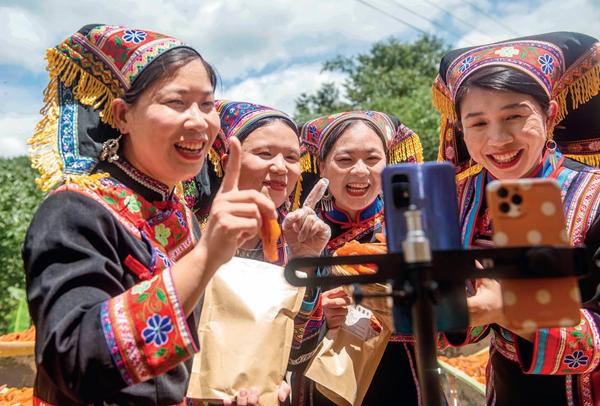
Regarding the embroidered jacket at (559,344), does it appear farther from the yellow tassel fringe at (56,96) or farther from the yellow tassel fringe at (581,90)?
the yellow tassel fringe at (56,96)

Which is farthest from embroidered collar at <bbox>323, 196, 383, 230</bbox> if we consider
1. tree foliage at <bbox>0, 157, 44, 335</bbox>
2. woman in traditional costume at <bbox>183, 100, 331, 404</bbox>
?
tree foliage at <bbox>0, 157, 44, 335</bbox>

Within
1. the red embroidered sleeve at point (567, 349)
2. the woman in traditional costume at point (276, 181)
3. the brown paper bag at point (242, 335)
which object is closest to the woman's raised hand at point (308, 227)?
the woman in traditional costume at point (276, 181)

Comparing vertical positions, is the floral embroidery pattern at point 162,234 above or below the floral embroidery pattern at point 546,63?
below

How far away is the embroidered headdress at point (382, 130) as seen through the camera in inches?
124

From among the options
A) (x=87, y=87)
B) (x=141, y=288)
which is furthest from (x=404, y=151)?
(x=141, y=288)

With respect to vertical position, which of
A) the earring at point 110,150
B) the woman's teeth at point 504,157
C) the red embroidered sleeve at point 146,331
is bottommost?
the red embroidered sleeve at point 146,331

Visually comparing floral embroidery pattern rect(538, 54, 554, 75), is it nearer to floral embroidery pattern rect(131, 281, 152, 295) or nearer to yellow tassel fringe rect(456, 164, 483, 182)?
yellow tassel fringe rect(456, 164, 483, 182)

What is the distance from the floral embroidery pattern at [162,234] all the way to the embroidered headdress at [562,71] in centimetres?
150

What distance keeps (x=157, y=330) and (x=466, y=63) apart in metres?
1.83

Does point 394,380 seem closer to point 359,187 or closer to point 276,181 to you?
point 359,187

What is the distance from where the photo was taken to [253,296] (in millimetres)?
1839

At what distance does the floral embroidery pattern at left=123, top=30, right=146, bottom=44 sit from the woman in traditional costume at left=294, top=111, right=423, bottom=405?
57.2 inches

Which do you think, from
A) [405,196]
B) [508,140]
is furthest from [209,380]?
[508,140]

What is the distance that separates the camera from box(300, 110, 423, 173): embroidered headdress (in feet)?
10.3
